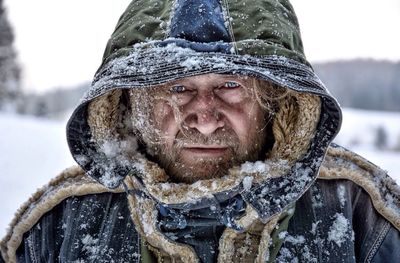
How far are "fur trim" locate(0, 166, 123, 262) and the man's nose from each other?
1.43 ft

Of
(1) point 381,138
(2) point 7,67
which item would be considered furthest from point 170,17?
(1) point 381,138

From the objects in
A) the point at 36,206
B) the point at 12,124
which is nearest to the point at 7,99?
the point at 12,124

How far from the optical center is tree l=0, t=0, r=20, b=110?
17609mm

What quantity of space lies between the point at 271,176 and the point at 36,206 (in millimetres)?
860

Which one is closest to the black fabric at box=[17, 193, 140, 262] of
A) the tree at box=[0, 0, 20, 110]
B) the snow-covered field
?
the snow-covered field

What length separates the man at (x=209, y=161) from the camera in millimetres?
1381

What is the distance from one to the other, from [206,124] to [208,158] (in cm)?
13

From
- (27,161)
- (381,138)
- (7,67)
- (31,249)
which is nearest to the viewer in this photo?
(31,249)

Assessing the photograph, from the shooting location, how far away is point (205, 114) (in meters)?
1.50

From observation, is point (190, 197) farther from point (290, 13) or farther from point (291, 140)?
point (290, 13)

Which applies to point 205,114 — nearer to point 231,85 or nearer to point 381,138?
point 231,85

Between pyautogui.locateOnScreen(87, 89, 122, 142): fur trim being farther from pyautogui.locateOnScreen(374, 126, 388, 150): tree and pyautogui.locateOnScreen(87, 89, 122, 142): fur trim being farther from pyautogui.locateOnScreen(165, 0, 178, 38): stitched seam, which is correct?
pyautogui.locateOnScreen(374, 126, 388, 150): tree

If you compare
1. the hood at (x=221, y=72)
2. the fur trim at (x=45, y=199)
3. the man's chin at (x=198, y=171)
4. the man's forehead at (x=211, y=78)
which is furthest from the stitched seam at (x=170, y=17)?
the fur trim at (x=45, y=199)

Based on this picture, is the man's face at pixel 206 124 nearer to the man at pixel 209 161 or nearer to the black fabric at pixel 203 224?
the man at pixel 209 161
